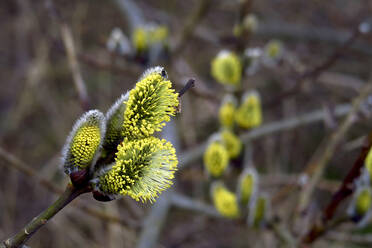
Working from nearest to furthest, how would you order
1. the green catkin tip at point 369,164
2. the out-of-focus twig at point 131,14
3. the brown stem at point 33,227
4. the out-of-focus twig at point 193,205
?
the brown stem at point 33,227, the green catkin tip at point 369,164, the out-of-focus twig at point 193,205, the out-of-focus twig at point 131,14

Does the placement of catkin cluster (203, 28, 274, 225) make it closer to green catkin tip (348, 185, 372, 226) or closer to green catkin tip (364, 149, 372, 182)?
green catkin tip (348, 185, 372, 226)

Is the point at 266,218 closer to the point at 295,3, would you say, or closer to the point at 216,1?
the point at 216,1

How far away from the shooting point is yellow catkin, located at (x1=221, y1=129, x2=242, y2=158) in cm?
203

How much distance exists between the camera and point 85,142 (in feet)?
2.93

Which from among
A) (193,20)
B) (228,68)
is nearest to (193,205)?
(228,68)

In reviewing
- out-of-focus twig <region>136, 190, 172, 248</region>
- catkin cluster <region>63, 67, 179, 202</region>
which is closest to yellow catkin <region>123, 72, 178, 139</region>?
catkin cluster <region>63, 67, 179, 202</region>

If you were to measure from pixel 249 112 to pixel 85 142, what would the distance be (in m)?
1.32

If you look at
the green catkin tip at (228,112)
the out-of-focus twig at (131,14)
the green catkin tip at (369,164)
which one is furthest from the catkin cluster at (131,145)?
the out-of-focus twig at (131,14)

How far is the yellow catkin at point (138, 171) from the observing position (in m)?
0.86

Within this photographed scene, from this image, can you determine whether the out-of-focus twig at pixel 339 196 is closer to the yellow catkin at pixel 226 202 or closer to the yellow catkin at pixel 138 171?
the yellow catkin at pixel 226 202

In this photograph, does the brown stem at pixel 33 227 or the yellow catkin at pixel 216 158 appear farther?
the yellow catkin at pixel 216 158

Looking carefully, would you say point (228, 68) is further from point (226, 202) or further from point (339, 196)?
point (339, 196)

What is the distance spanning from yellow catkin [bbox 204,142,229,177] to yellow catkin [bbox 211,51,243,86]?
52 centimetres

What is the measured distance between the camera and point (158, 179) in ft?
2.95
